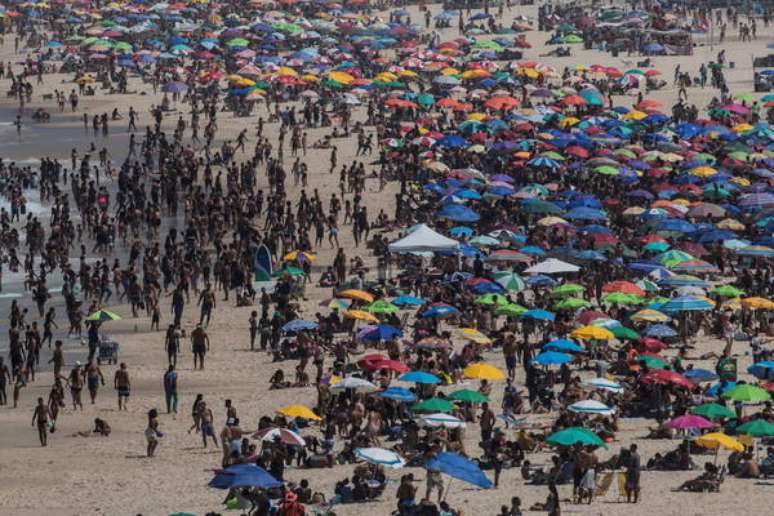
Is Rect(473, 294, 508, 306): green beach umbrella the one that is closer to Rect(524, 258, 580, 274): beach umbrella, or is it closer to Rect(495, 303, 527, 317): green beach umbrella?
Rect(495, 303, 527, 317): green beach umbrella

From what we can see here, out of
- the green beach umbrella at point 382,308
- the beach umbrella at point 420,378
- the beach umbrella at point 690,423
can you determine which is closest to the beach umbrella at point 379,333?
the green beach umbrella at point 382,308

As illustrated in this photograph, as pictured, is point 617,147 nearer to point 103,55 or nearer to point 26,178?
point 26,178

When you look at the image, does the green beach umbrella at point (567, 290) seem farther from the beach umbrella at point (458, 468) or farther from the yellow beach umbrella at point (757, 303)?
the beach umbrella at point (458, 468)

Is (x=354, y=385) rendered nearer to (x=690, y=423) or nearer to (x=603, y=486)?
(x=603, y=486)

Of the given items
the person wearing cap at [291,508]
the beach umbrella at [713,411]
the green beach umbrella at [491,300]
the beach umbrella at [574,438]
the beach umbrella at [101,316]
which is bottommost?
the beach umbrella at [101,316]

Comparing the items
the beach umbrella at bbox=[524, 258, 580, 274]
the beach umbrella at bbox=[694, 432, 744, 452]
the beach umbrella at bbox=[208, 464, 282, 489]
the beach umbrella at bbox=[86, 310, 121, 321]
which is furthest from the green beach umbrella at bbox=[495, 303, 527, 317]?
the beach umbrella at bbox=[208, 464, 282, 489]

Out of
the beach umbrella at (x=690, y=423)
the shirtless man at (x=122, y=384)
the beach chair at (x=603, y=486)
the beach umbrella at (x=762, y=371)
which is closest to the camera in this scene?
the beach chair at (x=603, y=486)
